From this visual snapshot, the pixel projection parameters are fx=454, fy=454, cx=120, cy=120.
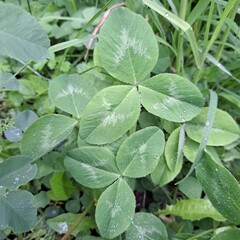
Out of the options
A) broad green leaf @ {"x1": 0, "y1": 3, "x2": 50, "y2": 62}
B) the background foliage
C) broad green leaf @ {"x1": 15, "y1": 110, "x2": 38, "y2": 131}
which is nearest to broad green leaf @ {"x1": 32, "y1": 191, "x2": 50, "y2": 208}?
the background foliage

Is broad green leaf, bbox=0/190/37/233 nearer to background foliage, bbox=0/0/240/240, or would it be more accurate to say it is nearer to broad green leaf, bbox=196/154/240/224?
background foliage, bbox=0/0/240/240

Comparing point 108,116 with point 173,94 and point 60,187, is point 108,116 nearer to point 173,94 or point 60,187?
point 173,94

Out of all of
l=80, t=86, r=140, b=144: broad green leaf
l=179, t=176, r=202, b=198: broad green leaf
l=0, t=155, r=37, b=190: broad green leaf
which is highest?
l=80, t=86, r=140, b=144: broad green leaf

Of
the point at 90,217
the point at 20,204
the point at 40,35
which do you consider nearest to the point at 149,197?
the point at 90,217

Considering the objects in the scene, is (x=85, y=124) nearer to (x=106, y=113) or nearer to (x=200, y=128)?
(x=106, y=113)

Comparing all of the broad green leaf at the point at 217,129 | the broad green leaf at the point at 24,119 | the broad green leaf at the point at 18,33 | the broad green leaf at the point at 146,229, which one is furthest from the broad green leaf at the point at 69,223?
the broad green leaf at the point at 18,33

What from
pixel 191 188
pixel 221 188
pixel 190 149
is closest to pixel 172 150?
pixel 190 149
